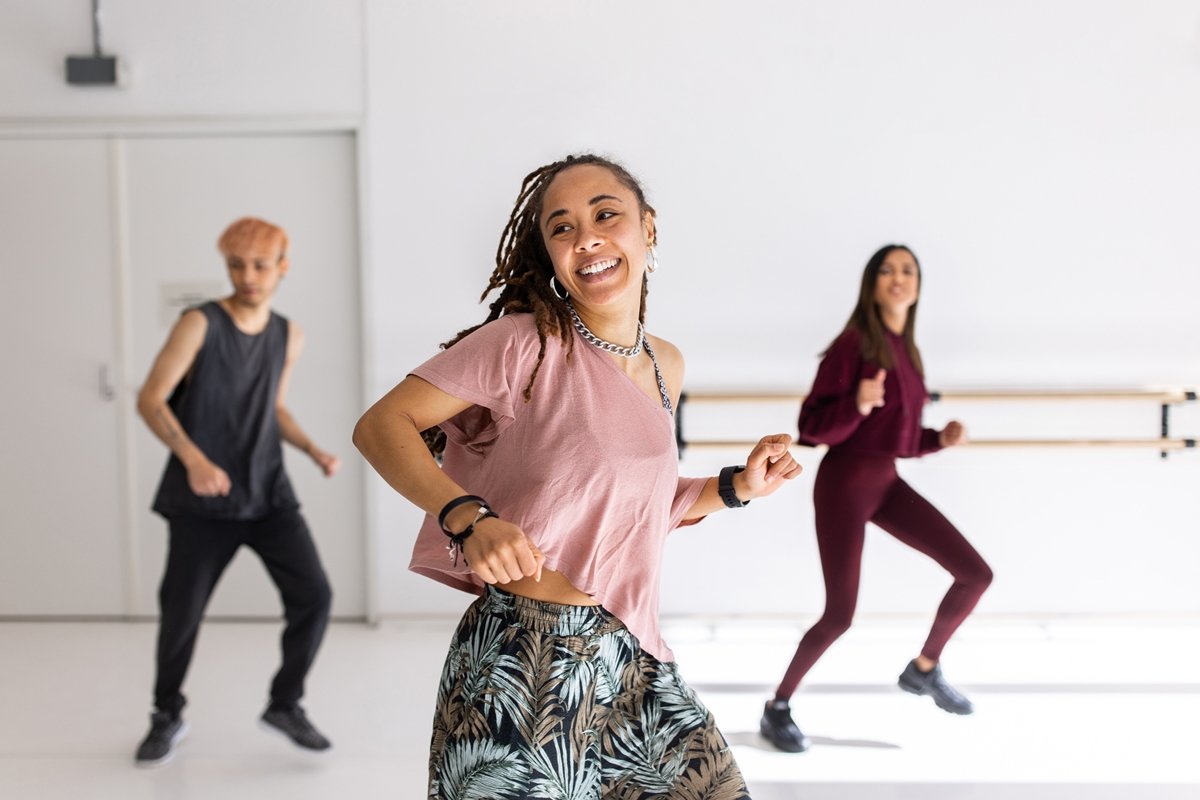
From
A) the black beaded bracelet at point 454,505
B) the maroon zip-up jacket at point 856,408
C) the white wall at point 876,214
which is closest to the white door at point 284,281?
the white wall at point 876,214

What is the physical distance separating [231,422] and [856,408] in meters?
1.74

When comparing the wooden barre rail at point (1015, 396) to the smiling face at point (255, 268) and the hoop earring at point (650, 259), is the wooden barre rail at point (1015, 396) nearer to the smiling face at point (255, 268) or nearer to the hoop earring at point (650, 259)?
the smiling face at point (255, 268)

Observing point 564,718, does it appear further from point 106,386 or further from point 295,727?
point 106,386

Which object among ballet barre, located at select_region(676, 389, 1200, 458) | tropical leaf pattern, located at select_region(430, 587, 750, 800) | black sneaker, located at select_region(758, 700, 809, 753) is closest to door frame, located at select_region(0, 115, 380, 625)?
ballet barre, located at select_region(676, 389, 1200, 458)

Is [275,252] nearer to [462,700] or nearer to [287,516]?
[287,516]

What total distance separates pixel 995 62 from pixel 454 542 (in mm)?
3417

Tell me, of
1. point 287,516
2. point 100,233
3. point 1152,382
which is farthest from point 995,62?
point 100,233

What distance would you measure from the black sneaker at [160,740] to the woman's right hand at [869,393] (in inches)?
83.3

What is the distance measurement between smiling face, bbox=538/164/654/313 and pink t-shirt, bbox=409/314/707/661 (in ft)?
0.26

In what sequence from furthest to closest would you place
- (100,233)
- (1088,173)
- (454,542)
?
(100,233)
(1088,173)
(454,542)

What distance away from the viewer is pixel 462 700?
150cm

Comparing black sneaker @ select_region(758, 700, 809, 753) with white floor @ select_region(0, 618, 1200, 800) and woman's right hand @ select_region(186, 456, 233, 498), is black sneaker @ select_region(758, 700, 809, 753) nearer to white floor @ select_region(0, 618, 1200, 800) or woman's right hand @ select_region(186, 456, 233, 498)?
white floor @ select_region(0, 618, 1200, 800)

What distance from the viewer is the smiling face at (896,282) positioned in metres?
2.74

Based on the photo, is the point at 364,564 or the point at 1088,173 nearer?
the point at 1088,173
